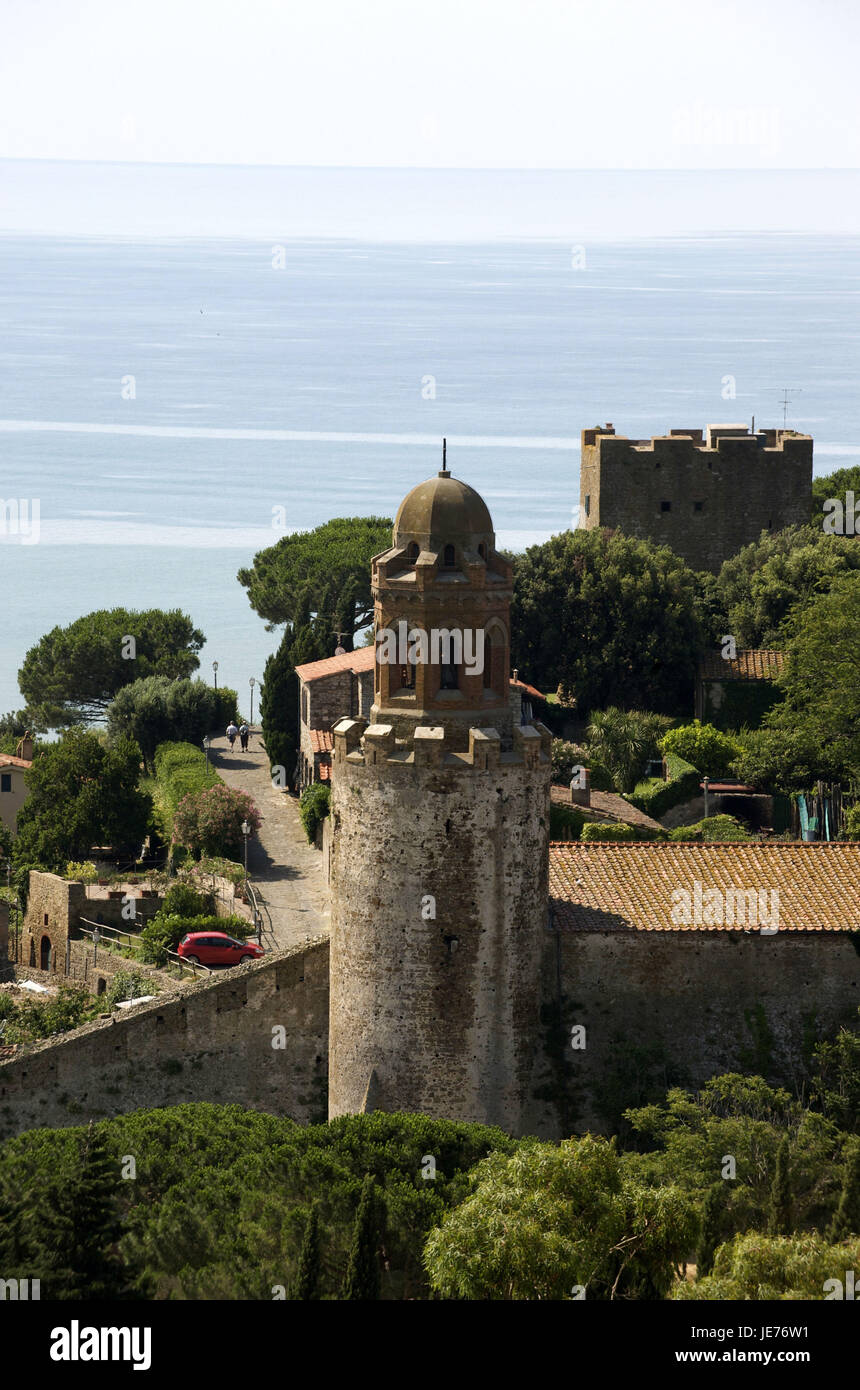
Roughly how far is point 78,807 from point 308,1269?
32662 millimetres

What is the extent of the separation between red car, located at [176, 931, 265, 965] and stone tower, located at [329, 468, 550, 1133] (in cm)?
1193

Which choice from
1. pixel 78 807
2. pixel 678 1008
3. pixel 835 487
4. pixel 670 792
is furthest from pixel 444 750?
pixel 835 487

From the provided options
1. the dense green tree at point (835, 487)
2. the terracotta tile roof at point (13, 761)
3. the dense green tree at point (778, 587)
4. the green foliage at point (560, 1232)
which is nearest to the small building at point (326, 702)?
the terracotta tile roof at point (13, 761)

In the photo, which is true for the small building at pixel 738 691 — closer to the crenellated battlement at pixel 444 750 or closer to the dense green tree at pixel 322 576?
the dense green tree at pixel 322 576

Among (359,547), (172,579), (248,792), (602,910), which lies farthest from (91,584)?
(602,910)

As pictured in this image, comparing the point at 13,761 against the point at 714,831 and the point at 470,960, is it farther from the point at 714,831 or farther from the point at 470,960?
the point at 470,960

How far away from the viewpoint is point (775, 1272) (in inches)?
1276

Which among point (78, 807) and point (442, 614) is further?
point (78, 807)

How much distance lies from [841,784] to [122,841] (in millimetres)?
18987

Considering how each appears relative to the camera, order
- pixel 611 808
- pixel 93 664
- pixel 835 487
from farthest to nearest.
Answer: pixel 835 487 < pixel 93 664 < pixel 611 808

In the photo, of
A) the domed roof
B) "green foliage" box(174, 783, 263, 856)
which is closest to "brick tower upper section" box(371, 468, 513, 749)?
the domed roof

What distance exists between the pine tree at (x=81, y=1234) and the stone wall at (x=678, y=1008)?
27.6 feet

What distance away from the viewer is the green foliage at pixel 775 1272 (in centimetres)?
3173

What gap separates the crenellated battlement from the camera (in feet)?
128
